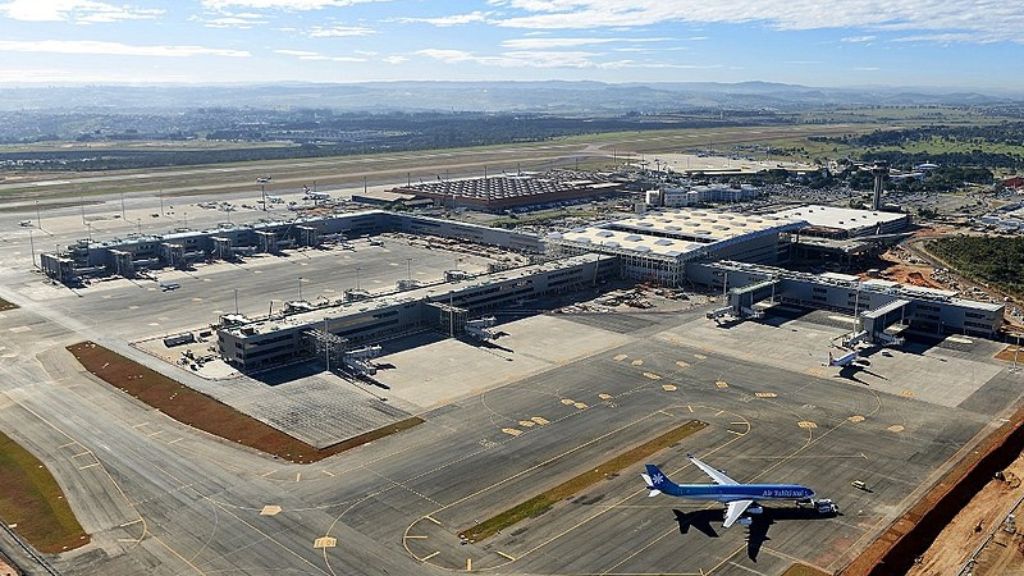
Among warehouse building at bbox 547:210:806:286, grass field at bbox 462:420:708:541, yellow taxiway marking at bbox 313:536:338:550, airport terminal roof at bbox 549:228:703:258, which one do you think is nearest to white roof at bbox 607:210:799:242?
warehouse building at bbox 547:210:806:286

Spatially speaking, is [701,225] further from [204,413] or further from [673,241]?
[204,413]

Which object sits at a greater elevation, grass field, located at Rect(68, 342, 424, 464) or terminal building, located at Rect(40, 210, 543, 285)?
terminal building, located at Rect(40, 210, 543, 285)

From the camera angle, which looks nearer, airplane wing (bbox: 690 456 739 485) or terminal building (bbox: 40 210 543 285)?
airplane wing (bbox: 690 456 739 485)

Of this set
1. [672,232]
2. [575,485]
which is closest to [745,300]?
[672,232]

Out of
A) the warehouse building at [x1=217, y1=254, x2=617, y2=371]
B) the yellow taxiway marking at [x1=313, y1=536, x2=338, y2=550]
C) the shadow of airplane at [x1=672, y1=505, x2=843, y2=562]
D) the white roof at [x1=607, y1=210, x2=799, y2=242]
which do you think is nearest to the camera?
the yellow taxiway marking at [x1=313, y1=536, x2=338, y2=550]

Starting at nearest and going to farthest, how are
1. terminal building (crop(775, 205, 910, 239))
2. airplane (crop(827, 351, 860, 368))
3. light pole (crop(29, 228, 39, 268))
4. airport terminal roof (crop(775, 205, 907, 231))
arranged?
airplane (crop(827, 351, 860, 368))
light pole (crop(29, 228, 39, 268))
terminal building (crop(775, 205, 910, 239))
airport terminal roof (crop(775, 205, 907, 231))

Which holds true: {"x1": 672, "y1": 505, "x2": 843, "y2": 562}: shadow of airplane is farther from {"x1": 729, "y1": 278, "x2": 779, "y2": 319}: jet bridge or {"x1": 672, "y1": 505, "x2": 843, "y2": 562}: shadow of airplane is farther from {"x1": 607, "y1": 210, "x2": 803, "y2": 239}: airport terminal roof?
{"x1": 607, "y1": 210, "x2": 803, "y2": 239}: airport terminal roof

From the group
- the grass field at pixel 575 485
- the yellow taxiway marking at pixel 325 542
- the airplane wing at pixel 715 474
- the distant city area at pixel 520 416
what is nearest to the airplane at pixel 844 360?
the distant city area at pixel 520 416
